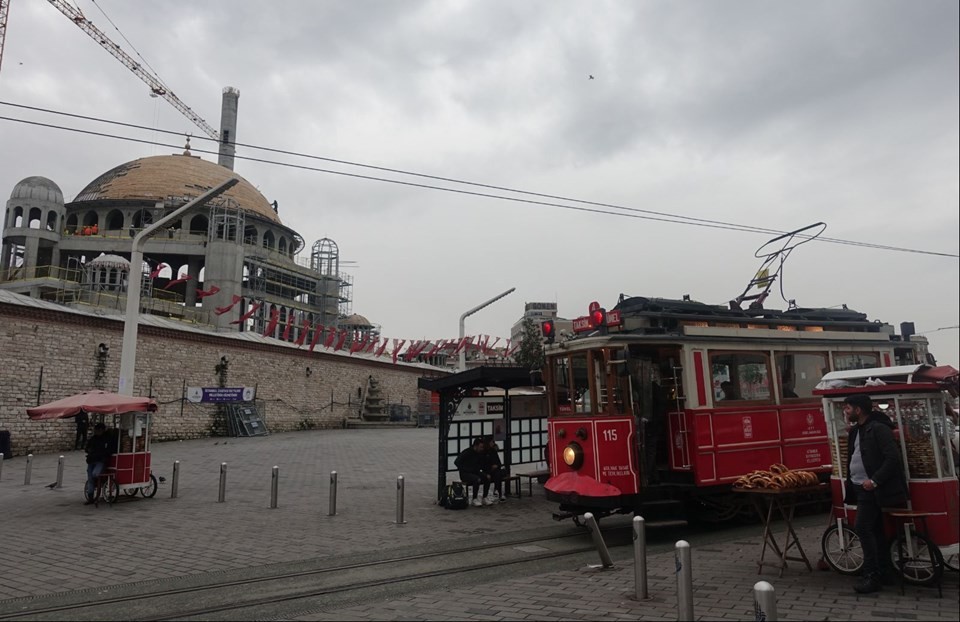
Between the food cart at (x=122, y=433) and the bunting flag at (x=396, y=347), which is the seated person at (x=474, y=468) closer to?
the food cart at (x=122, y=433)

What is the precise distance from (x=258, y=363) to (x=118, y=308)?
7.43m

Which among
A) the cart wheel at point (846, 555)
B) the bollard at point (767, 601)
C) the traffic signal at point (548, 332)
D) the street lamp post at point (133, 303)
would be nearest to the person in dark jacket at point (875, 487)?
the cart wheel at point (846, 555)

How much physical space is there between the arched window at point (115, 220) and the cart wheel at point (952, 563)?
188 ft

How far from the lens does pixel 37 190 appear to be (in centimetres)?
4709

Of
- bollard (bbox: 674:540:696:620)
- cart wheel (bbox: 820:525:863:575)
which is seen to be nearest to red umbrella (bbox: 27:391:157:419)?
bollard (bbox: 674:540:696:620)

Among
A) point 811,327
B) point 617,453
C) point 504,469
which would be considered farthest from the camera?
point 504,469

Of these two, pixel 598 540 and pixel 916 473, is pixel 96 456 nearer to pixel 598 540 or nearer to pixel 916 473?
pixel 598 540

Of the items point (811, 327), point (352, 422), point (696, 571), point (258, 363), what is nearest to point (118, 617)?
point (696, 571)

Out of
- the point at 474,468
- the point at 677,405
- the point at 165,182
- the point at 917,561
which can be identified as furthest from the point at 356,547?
the point at 165,182

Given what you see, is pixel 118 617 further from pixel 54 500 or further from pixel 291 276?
pixel 291 276

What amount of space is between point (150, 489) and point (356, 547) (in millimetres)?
7607

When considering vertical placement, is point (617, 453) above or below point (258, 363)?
below

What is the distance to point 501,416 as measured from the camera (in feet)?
47.3

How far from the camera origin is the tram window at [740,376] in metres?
9.75
